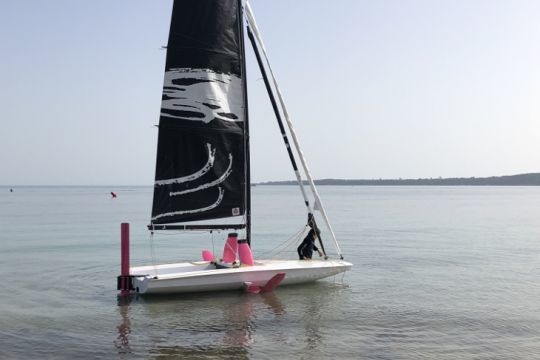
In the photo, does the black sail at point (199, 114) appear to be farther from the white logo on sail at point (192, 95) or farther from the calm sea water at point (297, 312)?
the calm sea water at point (297, 312)

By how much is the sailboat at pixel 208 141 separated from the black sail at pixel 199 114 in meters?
0.02

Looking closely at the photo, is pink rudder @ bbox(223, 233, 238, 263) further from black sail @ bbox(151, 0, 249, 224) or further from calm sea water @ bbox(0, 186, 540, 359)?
calm sea water @ bbox(0, 186, 540, 359)

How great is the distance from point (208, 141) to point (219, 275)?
340 cm

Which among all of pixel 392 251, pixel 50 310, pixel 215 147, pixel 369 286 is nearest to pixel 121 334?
pixel 50 310

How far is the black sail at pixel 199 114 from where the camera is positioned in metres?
15.1

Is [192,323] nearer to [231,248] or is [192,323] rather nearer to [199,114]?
[231,248]

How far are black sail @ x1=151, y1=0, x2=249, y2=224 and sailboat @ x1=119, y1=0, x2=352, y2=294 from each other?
0.08ft

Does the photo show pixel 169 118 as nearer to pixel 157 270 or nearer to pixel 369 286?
pixel 157 270

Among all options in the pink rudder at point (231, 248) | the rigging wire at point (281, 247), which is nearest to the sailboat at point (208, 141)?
the pink rudder at point (231, 248)

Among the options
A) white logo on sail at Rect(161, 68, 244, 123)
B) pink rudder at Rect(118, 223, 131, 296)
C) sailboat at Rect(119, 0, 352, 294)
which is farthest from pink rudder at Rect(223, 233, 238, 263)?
white logo on sail at Rect(161, 68, 244, 123)

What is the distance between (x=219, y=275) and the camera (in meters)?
14.5

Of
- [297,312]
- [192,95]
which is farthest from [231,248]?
[192,95]

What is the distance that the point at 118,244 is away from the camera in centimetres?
2772

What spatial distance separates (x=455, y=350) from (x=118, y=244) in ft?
65.2
